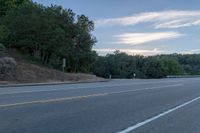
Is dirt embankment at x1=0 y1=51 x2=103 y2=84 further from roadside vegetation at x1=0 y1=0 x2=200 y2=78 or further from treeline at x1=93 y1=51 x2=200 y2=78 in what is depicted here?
treeline at x1=93 y1=51 x2=200 y2=78

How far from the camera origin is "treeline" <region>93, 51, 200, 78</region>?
116m

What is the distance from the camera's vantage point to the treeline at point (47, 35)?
53.0 m

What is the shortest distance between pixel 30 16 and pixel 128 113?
38524 mm

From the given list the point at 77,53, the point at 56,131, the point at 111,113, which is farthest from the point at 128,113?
the point at 77,53

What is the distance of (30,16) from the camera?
175 ft

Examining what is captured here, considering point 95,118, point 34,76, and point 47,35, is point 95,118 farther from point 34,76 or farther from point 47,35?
point 47,35

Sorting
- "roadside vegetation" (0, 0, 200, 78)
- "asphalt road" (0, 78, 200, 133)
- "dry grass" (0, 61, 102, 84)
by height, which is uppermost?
"roadside vegetation" (0, 0, 200, 78)

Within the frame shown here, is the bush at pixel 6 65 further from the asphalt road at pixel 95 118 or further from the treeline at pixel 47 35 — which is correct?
the asphalt road at pixel 95 118

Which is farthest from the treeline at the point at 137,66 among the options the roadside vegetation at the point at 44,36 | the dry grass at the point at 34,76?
the dry grass at the point at 34,76

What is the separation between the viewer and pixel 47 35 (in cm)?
5344

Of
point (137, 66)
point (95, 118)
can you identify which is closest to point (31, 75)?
point (95, 118)

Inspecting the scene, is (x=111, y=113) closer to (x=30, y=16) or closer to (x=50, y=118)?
(x=50, y=118)

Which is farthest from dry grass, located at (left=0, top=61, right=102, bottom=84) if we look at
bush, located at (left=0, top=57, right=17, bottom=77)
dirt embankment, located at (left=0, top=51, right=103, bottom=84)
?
bush, located at (left=0, top=57, right=17, bottom=77)

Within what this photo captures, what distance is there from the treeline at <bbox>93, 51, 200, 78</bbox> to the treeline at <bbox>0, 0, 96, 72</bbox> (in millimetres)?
36423
